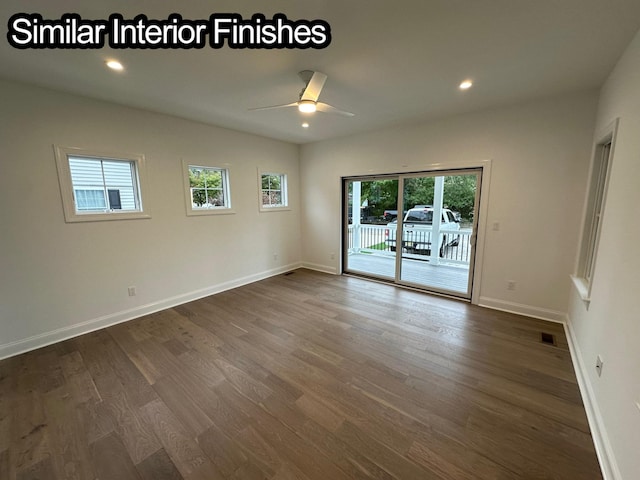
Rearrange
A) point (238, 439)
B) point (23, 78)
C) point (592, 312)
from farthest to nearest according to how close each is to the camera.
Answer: point (23, 78), point (592, 312), point (238, 439)

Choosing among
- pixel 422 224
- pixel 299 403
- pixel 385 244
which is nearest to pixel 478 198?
pixel 422 224

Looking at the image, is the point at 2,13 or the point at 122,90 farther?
the point at 122,90

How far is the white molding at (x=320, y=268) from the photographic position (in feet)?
17.7

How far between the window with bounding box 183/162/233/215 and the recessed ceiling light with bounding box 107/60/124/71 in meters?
1.59

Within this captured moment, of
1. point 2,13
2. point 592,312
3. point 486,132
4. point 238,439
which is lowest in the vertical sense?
point 238,439

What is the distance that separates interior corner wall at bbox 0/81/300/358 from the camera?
101 inches

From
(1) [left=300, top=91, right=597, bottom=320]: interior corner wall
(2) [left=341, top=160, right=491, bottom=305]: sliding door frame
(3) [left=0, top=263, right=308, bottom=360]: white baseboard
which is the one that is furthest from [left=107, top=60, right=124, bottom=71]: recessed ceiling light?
(2) [left=341, top=160, right=491, bottom=305]: sliding door frame

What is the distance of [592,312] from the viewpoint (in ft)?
6.89

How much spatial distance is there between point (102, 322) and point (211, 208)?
207cm

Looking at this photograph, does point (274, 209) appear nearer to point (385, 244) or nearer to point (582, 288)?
point (385, 244)

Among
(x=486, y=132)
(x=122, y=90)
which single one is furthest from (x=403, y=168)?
(x=122, y=90)

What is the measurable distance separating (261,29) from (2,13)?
156cm

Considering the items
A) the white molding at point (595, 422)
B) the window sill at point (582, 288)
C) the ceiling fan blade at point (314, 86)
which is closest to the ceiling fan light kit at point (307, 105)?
the ceiling fan blade at point (314, 86)

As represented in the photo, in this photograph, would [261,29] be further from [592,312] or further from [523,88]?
[592,312]
